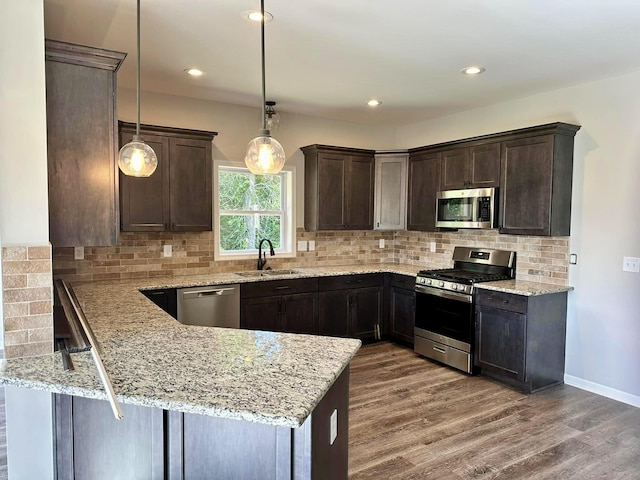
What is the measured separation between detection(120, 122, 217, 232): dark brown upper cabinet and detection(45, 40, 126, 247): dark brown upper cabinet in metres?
1.63

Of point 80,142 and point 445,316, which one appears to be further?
point 445,316

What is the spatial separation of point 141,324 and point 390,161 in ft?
12.6

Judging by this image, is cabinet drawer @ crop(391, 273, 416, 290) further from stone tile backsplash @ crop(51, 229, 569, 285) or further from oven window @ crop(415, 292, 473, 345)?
stone tile backsplash @ crop(51, 229, 569, 285)

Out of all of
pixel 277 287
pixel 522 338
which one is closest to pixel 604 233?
pixel 522 338

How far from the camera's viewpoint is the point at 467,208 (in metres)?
4.63

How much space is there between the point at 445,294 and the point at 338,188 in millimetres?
1739

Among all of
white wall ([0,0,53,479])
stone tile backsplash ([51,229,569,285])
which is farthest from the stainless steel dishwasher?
white wall ([0,0,53,479])

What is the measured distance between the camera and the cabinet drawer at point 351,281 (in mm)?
4875

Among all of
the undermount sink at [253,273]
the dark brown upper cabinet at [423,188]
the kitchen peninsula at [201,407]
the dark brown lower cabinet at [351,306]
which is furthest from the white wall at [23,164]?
the dark brown upper cabinet at [423,188]

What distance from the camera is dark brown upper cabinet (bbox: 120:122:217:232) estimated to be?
403cm

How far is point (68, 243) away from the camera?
2.35 m

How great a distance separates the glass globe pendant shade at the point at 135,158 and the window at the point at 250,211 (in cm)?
236

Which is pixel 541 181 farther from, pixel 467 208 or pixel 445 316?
pixel 445 316

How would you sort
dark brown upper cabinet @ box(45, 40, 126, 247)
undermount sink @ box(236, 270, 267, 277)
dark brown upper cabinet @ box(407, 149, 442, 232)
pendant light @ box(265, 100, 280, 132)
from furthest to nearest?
1. dark brown upper cabinet @ box(407, 149, 442, 232)
2. pendant light @ box(265, 100, 280, 132)
3. undermount sink @ box(236, 270, 267, 277)
4. dark brown upper cabinet @ box(45, 40, 126, 247)
